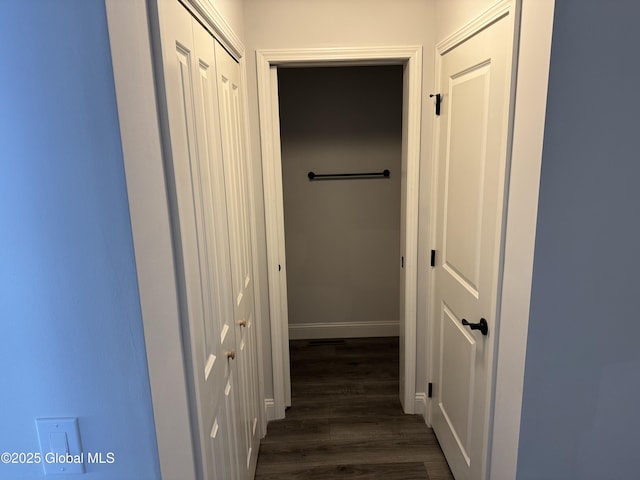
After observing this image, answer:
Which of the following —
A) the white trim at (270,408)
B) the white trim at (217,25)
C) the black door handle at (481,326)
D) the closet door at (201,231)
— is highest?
the white trim at (217,25)

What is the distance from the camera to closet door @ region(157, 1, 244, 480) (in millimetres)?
953

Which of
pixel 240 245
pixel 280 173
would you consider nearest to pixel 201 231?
pixel 240 245

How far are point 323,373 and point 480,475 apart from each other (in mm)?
1534

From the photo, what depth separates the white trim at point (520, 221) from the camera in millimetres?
1068

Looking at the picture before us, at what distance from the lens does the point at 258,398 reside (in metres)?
2.33

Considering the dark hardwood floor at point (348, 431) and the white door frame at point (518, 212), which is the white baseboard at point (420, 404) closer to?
the dark hardwood floor at point (348, 431)

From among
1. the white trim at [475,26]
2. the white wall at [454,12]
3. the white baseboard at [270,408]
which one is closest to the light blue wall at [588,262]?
the white trim at [475,26]

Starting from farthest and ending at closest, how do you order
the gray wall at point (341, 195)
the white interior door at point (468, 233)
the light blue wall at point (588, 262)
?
1. the gray wall at point (341, 195)
2. the white interior door at point (468, 233)
3. the light blue wall at point (588, 262)

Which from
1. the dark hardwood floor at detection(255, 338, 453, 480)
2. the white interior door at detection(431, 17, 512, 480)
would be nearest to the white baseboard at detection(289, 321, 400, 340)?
the dark hardwood floor at detection(255, 338, 453, 480)

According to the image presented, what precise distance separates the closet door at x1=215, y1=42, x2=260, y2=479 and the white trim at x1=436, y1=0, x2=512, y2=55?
969 mm

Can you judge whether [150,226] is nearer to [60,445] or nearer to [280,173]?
[60,445]

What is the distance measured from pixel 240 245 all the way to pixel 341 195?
62.4 inches

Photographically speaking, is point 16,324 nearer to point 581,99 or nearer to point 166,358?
point 166,358

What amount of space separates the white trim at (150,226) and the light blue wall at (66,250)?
0.06 ft
